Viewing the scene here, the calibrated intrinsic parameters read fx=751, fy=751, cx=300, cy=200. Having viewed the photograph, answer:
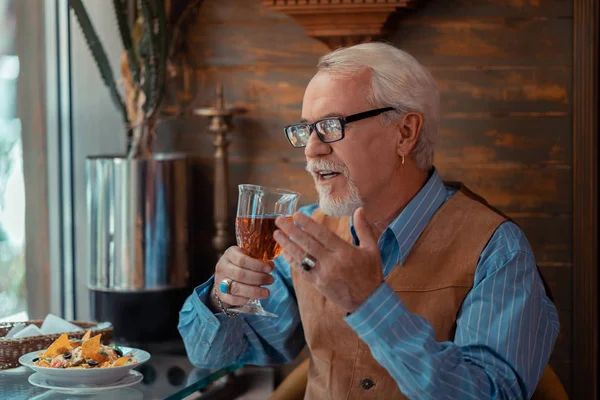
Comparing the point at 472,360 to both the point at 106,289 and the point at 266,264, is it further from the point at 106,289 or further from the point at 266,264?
the point at 106,289

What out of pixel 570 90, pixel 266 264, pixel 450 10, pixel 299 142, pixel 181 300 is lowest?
pixel 181 300

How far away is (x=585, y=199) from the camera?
7.51 feet

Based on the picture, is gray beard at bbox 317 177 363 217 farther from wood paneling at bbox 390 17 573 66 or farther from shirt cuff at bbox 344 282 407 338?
wood paneling at bbox 390 17 573 66

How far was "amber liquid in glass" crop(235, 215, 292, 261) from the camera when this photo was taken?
4.75 feet

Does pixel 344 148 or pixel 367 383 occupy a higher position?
pixel 344 148

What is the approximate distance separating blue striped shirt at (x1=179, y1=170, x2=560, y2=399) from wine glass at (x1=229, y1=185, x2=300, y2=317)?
266 mm

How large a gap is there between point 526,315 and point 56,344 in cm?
97

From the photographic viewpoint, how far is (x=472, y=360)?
1.44 meters

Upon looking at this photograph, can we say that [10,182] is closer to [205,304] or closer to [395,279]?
[205,304]

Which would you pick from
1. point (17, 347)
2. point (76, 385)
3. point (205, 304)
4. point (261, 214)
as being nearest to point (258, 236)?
point (261, 214)

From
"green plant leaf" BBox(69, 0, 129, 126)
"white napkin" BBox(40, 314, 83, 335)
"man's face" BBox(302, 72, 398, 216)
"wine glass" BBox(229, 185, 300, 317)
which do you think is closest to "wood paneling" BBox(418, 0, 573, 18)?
"man's face" BBox(302, 72, 398, 216)

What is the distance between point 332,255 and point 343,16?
1.17 metres

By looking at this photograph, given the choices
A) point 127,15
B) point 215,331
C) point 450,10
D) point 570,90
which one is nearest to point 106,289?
point 215,331

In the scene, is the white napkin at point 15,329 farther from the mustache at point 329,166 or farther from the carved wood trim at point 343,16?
the carved wood trim at point 343,16
